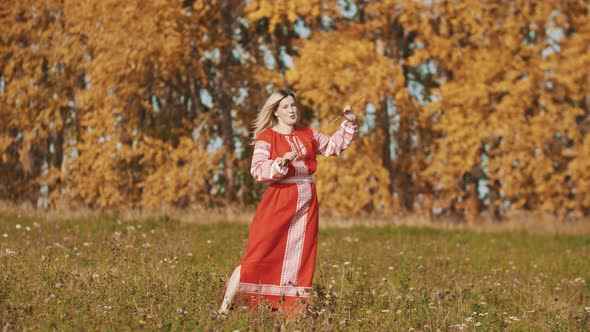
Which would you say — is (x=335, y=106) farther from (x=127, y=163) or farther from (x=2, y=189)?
(x=2, y=189)

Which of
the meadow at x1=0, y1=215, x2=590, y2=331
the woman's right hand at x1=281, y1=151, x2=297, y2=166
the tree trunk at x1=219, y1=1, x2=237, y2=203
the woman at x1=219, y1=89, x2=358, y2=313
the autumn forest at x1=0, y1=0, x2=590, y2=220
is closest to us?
the meadow at x1=0, y1=215, x2=590, y2=331

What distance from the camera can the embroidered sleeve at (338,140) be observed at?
5.98m

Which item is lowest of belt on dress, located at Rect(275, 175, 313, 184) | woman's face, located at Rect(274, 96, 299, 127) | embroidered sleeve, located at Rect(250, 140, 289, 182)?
belt on dress, located at Rect(275, 175, 313, 184)

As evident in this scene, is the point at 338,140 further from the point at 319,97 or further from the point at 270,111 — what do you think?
the point at 319,97

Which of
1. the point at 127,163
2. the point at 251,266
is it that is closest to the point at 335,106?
the point at 127,163

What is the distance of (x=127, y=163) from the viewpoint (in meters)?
15.6

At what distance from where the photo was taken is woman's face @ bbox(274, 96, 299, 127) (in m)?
5.88

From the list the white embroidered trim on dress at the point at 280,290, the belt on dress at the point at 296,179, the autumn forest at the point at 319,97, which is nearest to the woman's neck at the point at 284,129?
the belt on dress at the point at 296,179

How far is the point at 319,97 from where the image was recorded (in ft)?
47.4

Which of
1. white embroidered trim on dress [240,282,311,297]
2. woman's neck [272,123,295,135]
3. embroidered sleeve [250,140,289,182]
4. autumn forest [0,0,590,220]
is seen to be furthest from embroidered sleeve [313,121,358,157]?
autumn forest [0,0,590,220]

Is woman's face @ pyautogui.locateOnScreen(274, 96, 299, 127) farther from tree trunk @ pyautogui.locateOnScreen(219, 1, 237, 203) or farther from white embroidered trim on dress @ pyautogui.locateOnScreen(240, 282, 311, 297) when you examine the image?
tree trunk @ pyautogui.locateOnScreen(219, 1, 237, 203)

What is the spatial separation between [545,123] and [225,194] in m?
6.32

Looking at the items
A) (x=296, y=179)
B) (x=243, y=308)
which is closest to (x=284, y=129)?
(x=296, y=179)

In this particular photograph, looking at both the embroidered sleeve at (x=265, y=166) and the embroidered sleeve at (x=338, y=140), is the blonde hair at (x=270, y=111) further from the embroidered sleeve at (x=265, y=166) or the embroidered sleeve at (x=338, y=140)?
the embroidered sleeve at (x=338, y=140)
